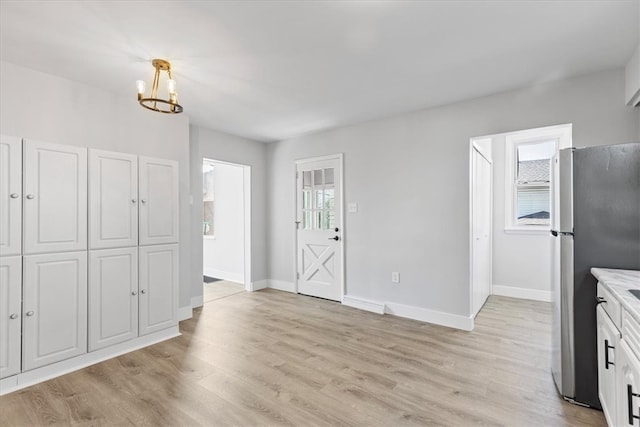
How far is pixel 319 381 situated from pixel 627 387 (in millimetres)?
1753

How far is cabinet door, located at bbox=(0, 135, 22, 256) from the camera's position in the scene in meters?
2.24

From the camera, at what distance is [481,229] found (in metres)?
4.05

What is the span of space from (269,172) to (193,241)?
1.80m

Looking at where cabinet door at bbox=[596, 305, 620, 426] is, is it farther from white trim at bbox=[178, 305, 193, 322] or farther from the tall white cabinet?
white trim at bbox=[178, 305, 193, 322]

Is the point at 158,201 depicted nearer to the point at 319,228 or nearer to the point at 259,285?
the point at 319,228

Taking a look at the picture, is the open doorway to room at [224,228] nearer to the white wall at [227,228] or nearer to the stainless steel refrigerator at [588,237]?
the white wall at [227,228]

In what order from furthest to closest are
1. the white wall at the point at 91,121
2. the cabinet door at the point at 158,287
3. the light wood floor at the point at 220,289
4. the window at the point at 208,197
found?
1. the window at the point at 208,197
2. the light wood floor at the point at 220,289
3. the cabinet door at the point at 158,287
4. the white wall at the point at 91,121

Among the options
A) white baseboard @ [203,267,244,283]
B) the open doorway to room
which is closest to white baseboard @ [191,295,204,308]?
the open doorway to room

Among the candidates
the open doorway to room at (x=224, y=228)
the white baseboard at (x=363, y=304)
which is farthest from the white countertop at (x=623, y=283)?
the open doorway to room at (x=224, y=228)

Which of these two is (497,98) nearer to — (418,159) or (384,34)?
(418,159)

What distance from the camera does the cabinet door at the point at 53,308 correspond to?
2334 millimetres

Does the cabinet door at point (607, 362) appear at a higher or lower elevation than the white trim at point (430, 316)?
higher

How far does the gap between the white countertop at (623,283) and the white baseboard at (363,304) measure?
2.43 meters

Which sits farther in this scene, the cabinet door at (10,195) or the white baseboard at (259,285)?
the white baseboard at (259,285)
